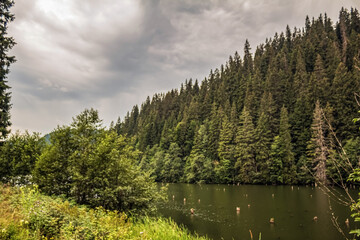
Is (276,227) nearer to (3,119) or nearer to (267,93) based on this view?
(3,119)

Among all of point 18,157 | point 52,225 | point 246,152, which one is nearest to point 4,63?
point 18,157

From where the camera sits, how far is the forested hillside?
156ft

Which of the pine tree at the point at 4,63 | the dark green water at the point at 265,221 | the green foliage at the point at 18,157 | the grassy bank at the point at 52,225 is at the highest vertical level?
the pine tree at the point at 4,63

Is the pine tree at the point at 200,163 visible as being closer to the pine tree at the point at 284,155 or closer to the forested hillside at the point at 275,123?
the forested hillside at the point at 275,123

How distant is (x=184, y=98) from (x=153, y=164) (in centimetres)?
4769

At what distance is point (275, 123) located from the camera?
58469 mm

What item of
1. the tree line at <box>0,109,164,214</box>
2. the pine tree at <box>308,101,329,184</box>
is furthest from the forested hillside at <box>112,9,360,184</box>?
the tree line at <box>0,109,164,214</box>

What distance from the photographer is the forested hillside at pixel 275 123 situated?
4766 centimetres

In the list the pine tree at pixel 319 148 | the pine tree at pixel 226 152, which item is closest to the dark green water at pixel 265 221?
the pine tree at pixel 319 148

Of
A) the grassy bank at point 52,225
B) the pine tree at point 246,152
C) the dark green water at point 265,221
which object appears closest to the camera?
the grassy bank at point 52,225

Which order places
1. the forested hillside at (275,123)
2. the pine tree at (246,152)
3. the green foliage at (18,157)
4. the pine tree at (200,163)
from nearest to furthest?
the green foliage at (18,157)
the forested hillside at (275,123)
the pine tree at (246,152)
the pine tree at (200,163)

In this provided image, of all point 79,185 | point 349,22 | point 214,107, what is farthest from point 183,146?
point 349,22

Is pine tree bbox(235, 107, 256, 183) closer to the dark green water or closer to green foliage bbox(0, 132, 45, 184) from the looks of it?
the dark green water

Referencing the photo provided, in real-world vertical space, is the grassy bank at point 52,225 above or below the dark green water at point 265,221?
above
